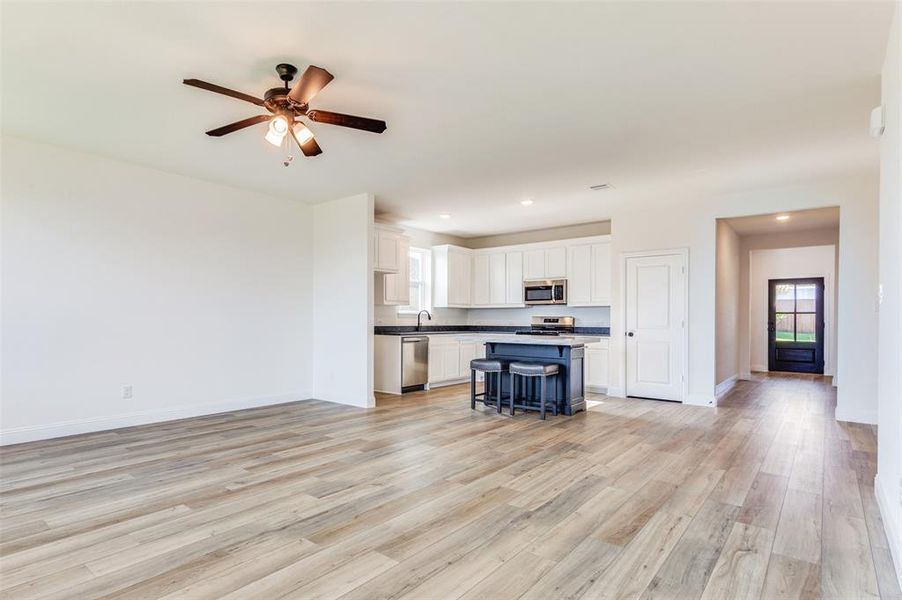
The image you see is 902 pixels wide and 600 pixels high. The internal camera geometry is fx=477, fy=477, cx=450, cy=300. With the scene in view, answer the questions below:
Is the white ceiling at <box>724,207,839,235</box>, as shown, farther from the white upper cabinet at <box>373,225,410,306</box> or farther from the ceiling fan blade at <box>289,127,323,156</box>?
the ceiling fan blade at <box>289,127,323,156</box>

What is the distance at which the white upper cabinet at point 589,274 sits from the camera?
693 cm

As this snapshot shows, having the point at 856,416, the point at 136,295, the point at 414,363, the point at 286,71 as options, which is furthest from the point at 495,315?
A: the point at 286,71

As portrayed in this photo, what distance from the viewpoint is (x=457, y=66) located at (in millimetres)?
2852

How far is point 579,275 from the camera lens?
7.21 m

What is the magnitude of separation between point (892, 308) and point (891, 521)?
1.04 metres

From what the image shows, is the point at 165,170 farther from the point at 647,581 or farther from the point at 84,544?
the point at 647,581

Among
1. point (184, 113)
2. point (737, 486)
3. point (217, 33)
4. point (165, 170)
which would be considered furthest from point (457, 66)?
point (165, 170)

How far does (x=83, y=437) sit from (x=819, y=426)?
7022mm

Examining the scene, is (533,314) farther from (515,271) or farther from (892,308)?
(892,308)

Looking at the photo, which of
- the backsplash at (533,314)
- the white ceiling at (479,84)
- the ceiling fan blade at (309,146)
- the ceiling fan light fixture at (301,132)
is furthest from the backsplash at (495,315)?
the ceiling fan light fixture at (301,132)

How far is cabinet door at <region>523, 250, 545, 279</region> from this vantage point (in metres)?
7.64

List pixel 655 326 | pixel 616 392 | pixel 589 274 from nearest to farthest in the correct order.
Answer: pixel 655 326
pixel 616 392
pixel 589 274

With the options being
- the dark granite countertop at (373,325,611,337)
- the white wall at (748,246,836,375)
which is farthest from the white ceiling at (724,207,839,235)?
the dark granite countertop at (373,325,611,337)

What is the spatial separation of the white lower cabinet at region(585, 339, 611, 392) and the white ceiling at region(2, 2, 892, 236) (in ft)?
8.46
